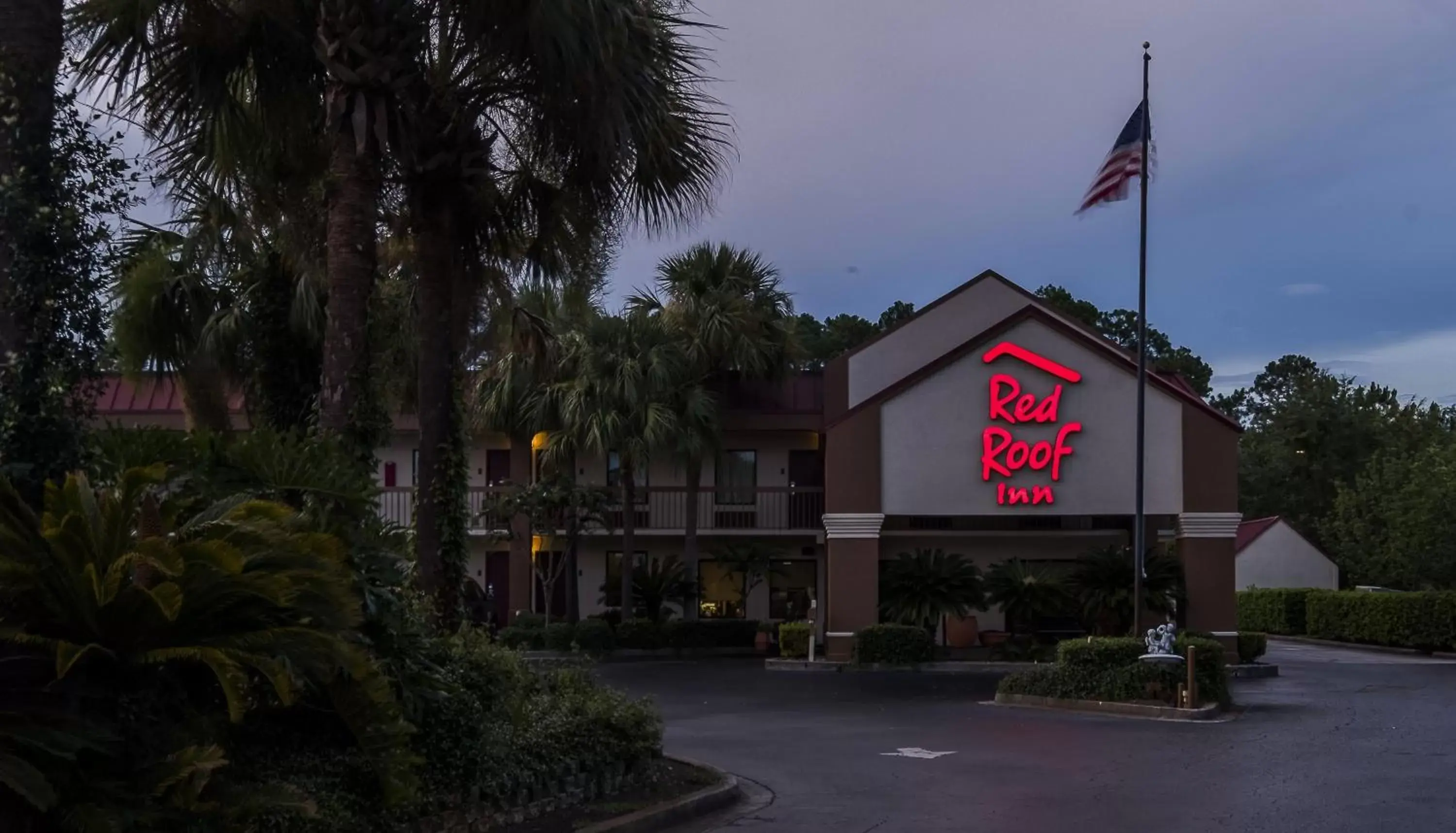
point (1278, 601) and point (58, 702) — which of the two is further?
point (1278, 601)

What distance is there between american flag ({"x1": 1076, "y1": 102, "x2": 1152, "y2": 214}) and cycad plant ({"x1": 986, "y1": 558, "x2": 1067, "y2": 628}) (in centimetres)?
1061

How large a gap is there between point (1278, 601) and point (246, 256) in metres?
42.1

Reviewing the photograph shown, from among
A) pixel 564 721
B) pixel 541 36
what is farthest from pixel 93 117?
pixel 564 721

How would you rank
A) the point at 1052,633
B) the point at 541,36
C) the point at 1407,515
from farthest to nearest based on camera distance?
the point at 1407,515
the point at 1052,633
the point at 541,36

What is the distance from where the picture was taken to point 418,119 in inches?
500

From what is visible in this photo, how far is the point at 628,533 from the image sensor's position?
3522 centimetres

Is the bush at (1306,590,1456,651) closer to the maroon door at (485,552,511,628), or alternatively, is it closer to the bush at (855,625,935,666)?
the bush at (855,625,935,666)

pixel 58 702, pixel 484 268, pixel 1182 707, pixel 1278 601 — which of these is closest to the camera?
pixel 58 702

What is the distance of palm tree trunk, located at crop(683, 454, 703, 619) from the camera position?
35594 mm

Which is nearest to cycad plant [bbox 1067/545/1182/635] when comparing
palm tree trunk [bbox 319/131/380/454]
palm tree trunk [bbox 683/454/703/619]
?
palm tree trunk [bbox 683/454/703/619]

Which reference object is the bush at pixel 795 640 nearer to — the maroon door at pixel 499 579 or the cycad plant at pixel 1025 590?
the cycad plant at pixel 1025 590

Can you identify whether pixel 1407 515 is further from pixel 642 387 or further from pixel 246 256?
pixel 246 256

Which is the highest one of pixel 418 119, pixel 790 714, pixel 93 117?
pixel 418 119

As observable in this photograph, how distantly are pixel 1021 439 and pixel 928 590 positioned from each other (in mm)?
3801
